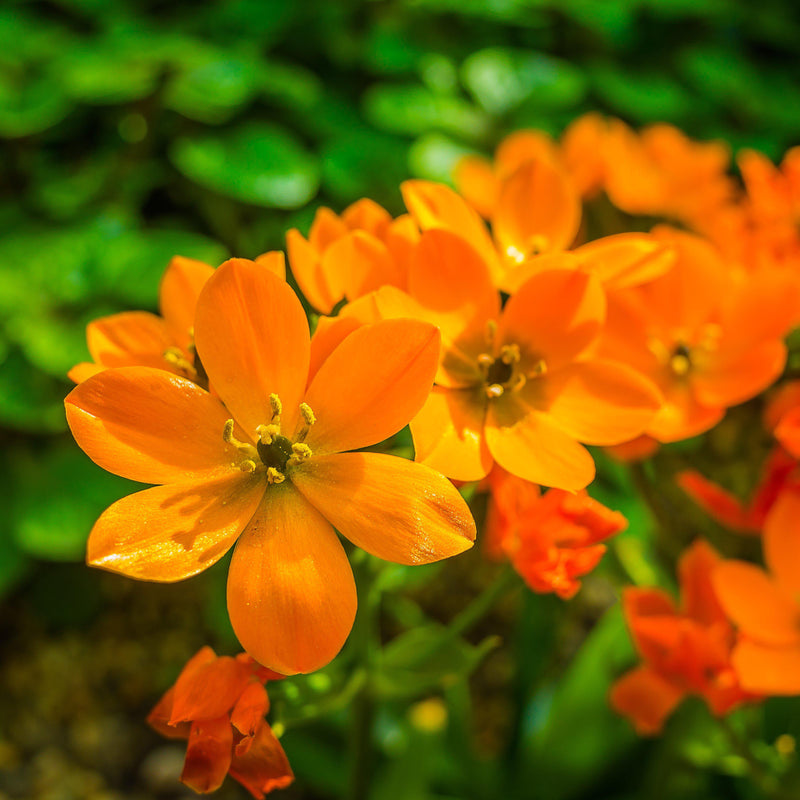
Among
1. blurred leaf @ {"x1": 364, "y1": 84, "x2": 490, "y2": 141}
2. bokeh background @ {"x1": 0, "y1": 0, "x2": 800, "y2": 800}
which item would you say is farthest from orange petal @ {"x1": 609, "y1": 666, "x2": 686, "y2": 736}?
blurred leaf @ {"x1": 364, "y1": 84, "x2": 490, "y2": 141}

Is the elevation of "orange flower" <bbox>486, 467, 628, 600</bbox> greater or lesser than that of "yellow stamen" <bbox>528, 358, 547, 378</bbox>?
lesser

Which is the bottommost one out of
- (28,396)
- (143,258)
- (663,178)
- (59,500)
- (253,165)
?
(59,500)

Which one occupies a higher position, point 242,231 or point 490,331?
point 490,331

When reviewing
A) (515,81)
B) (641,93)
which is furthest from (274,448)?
(641,93)

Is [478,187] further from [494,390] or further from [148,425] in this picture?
[148,425]

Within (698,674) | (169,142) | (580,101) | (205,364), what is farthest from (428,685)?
(580,101)

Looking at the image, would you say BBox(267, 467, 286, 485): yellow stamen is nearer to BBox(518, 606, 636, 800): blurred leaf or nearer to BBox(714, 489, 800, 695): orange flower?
BBox(714, 489, 800, 695): orange flower
